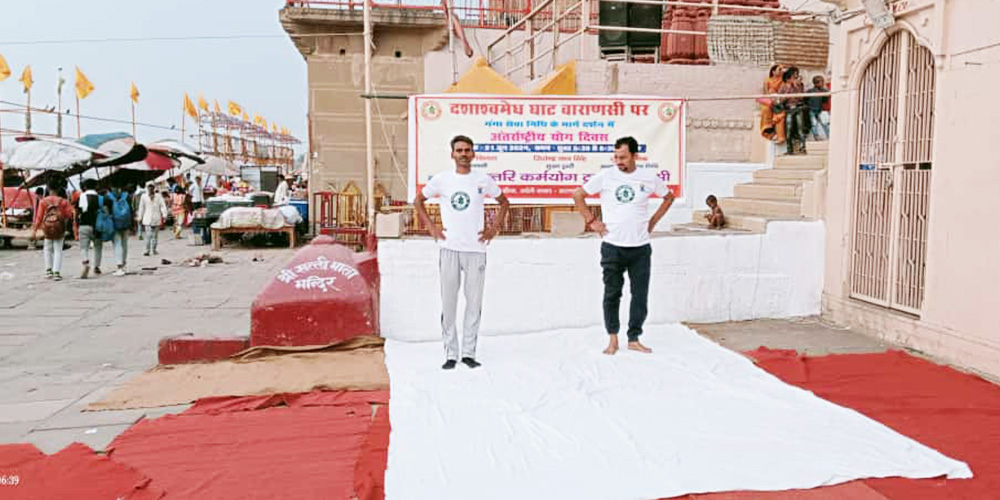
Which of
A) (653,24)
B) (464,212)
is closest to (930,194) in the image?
(464,212)

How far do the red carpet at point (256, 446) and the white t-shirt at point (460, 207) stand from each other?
1.40m

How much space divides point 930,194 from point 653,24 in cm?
850

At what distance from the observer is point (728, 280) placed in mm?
7750

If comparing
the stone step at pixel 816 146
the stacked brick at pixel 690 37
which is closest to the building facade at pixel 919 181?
the stone step at pixel 816 146

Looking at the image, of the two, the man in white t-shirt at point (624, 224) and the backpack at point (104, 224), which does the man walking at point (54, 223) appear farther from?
the man in white t-shirt at point (624, 224)

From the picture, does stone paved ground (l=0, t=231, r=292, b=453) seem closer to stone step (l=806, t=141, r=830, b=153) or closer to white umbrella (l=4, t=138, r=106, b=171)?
white umbrella (l=4, t=138, r=106, b=171)

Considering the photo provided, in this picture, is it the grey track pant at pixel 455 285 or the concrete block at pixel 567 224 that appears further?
the concrete block at pixel 567 224

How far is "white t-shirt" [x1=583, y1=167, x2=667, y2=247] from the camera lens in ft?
20.5

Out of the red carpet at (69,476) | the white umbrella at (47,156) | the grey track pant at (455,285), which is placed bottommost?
the red carpet at (69,476)

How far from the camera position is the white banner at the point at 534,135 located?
762 centimetres

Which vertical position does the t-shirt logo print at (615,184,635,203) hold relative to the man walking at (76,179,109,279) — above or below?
above

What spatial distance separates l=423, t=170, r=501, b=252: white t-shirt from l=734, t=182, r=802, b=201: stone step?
14.8 feet

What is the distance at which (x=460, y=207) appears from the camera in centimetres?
593

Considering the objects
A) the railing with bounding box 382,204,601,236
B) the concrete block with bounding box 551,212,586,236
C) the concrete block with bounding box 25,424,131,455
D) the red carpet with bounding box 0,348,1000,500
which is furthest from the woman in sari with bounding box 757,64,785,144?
the concrete block with bounding box 25,424,131,455
